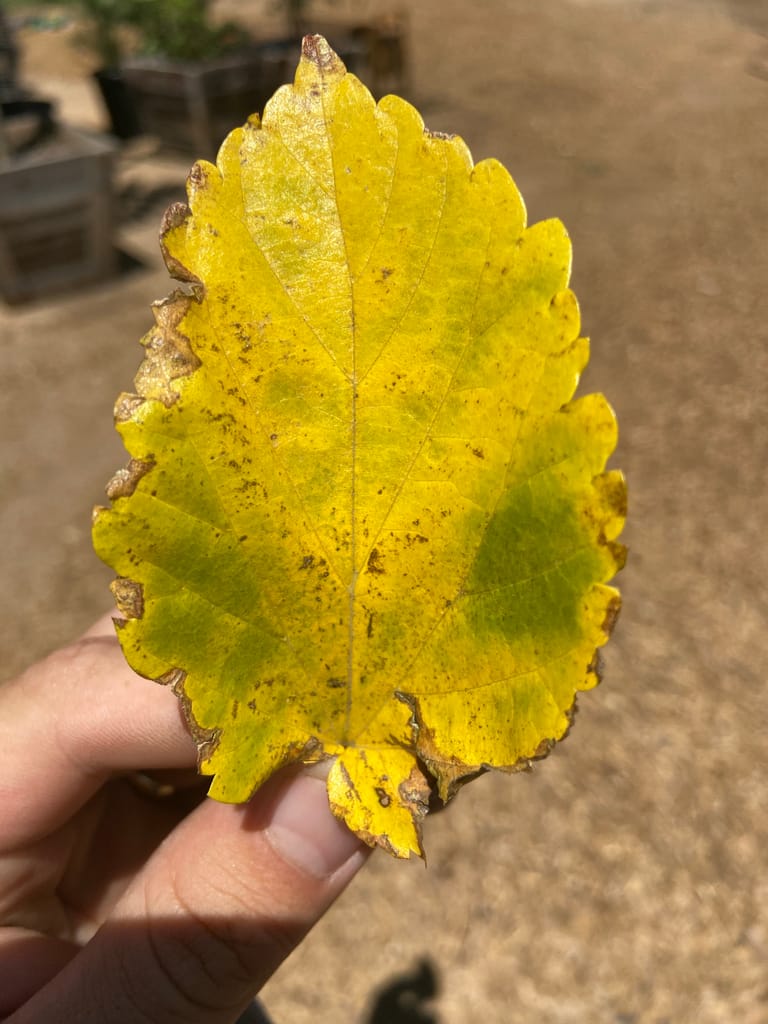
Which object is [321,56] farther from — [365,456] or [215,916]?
[215,916]

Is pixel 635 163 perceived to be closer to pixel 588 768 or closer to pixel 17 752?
pixel 588 768

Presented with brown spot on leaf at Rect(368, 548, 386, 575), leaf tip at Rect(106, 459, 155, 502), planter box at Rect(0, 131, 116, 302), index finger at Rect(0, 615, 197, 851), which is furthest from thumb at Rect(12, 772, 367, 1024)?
planter box at Rect(0, 131, 116, 302)

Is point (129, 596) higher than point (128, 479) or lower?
lower

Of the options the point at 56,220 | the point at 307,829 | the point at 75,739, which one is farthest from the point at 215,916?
the point at 56,220

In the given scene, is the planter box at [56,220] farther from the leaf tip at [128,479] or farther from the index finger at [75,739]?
the leaf tip at [128,479]

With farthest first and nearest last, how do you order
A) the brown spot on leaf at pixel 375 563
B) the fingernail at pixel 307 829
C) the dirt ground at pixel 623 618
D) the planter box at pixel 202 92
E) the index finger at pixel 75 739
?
the planter box at pixel 202 92 < the dirt ground at pixel 623 618 < the index finger at pixel 75 739 < the fingernail at pixel 307 829 < the brown spot on leaf at pixel 375 563

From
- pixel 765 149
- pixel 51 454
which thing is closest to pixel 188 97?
pixel 51 454

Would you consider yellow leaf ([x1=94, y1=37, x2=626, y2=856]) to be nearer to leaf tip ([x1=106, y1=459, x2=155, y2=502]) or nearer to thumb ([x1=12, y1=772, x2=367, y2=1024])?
leaf tip ([x1=106, y1=459, x2=155, y2=502])

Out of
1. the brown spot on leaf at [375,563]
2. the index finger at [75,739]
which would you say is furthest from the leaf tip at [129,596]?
the index finger at [75,739]
